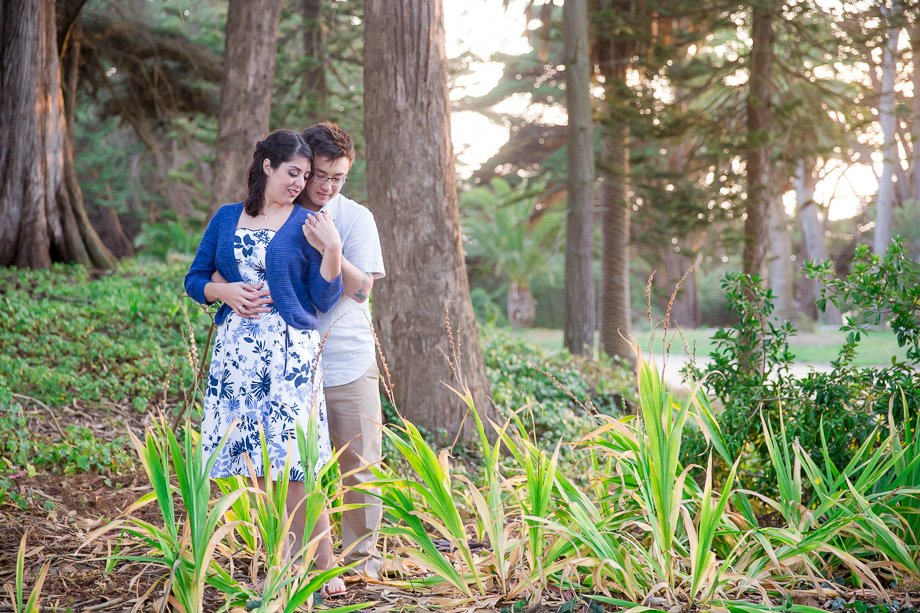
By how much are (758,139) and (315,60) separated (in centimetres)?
744

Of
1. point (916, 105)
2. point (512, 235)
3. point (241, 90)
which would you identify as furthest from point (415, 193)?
point (916, 105)

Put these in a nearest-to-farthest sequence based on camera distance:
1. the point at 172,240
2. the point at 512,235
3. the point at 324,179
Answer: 1. the point at 324,179
2. the point at 172,240
3. the point at 512,235

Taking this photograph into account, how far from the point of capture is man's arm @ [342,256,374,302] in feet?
8.81

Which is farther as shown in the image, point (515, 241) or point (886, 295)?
point (515, 241)

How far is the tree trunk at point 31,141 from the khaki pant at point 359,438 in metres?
8.46

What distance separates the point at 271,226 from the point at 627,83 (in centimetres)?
908

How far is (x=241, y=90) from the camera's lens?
31.1 ft

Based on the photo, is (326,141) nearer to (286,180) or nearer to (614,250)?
(286,180)

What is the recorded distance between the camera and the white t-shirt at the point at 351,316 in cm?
277

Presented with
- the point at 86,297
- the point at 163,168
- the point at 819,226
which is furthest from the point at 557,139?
the point at 86,297

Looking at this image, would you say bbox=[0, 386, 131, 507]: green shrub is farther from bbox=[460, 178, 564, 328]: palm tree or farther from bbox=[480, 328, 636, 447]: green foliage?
bbox=[460, 178, 564, 328]: palm tree

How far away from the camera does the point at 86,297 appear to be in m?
7.78

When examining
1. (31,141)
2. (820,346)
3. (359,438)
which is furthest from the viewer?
(820,346)

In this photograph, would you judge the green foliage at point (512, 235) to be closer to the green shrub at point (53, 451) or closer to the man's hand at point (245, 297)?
the green shrub at point (53, 451)
